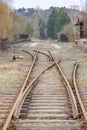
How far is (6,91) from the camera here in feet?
42.2

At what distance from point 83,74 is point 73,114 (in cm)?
939

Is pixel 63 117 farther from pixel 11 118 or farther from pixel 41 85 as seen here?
pixel 41 85

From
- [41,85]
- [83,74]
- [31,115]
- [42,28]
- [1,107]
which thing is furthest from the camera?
[42,28]

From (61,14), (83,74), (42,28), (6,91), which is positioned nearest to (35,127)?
(6,91)

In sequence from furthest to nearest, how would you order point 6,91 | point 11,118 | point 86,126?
point 6,91, point 11,118, point 86,126

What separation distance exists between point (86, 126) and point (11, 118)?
1731 millimetres

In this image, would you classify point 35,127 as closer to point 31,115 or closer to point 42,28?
point 31,115

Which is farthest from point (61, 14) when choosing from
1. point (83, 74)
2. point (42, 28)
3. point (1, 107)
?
point (1, 107)

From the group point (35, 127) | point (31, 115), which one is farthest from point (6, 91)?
point (35, 127)

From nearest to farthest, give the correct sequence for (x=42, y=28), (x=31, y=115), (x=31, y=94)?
(x=31, y=115) → (x=31, y=94) → (x=42, y=28)

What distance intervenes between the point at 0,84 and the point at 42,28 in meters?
136

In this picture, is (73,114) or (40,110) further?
(40,110)

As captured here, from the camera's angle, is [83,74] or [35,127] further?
[83,74]

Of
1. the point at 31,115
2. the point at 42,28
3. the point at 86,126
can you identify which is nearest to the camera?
the point at 86,126
